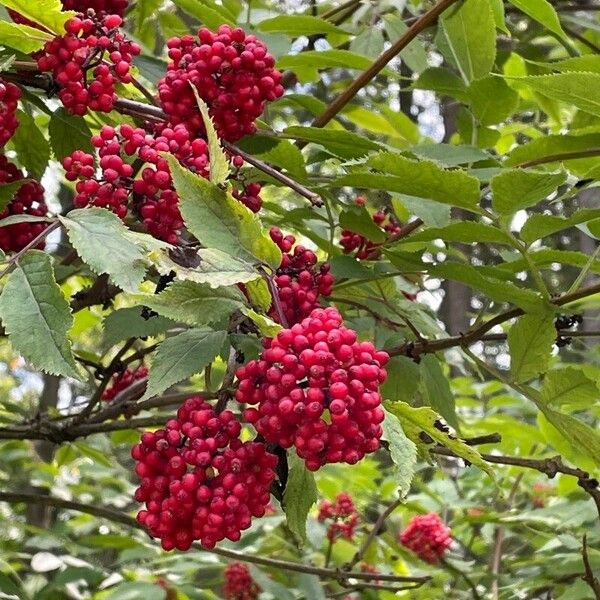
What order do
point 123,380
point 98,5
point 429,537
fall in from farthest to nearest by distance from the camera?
point 429,537 → point 123,380 → point 98,5

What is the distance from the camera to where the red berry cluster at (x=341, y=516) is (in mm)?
3076

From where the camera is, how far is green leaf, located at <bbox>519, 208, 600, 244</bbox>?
50.1 inches

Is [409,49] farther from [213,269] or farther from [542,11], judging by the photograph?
[213,269]

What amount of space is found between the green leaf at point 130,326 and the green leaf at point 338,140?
385mm

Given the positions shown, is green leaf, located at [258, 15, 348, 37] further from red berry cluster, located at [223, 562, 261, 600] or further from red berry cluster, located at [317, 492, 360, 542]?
red berry cluster, located at [223, 562, 261, 600]

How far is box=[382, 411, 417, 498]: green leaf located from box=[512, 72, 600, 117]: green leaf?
0.48 meters

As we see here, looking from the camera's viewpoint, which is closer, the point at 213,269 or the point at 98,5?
the point at 213,269

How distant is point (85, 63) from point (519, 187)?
2.12 feet

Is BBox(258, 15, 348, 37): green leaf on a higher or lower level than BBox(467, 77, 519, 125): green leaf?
higher

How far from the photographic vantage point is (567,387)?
1.48m

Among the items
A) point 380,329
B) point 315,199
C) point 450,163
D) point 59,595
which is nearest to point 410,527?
point 59,595

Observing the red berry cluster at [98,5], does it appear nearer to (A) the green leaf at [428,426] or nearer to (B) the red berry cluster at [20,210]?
(B) the red berry cluster at [20,210]

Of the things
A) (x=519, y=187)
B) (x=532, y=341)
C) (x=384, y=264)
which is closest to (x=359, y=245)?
(x=384, y=264)

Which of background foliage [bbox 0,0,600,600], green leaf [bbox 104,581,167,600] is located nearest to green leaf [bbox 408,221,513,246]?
background foliage [bbox 0,0,600,600]
